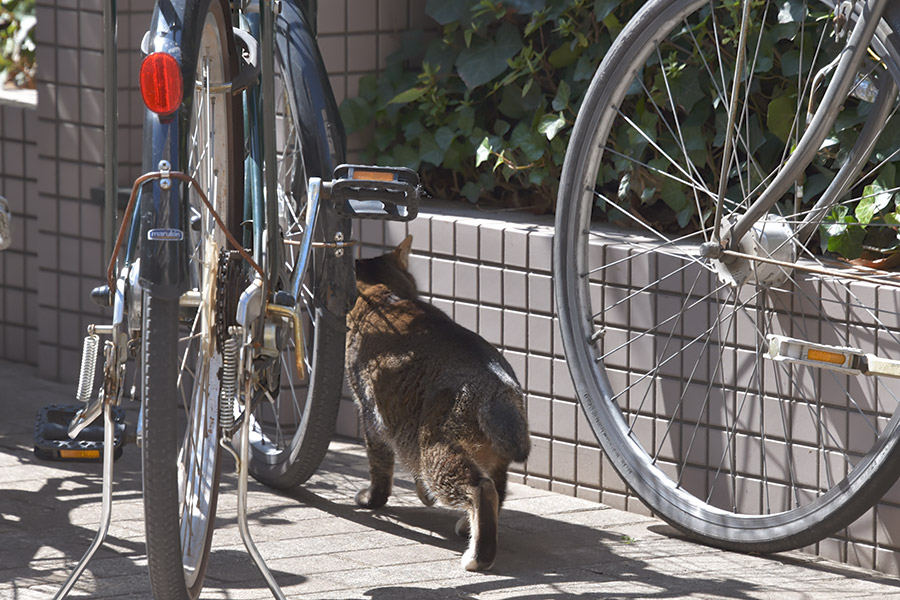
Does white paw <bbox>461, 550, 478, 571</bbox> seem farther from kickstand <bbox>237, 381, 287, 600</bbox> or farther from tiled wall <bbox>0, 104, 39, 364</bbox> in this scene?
tiled wall <bbox>0, 104, 39, 364</bbox>

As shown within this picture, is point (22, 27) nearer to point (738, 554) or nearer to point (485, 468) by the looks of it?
point (485, 468)

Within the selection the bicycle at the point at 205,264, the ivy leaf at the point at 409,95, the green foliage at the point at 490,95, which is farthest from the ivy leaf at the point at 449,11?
the bicycle at the point at 205,264

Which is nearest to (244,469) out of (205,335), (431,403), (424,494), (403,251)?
(205,335)

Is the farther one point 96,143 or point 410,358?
point 96,143

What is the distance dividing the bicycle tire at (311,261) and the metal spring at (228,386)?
0.59 meters

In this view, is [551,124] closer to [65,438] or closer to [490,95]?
[490,95]

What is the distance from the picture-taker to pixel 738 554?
3842 mm

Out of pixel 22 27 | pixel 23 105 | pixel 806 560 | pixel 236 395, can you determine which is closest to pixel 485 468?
pixel 806 560

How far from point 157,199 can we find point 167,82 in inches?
9.0

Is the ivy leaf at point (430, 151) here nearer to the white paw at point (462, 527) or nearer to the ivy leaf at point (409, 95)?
the ivy leaf at point (409, 95)

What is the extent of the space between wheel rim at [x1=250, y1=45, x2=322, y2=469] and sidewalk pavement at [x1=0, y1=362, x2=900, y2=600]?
17 centimetres

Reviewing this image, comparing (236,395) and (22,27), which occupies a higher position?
(22,27)

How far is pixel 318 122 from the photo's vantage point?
3738mm

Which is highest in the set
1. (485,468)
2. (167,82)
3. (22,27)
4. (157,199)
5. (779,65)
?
(22,27)
